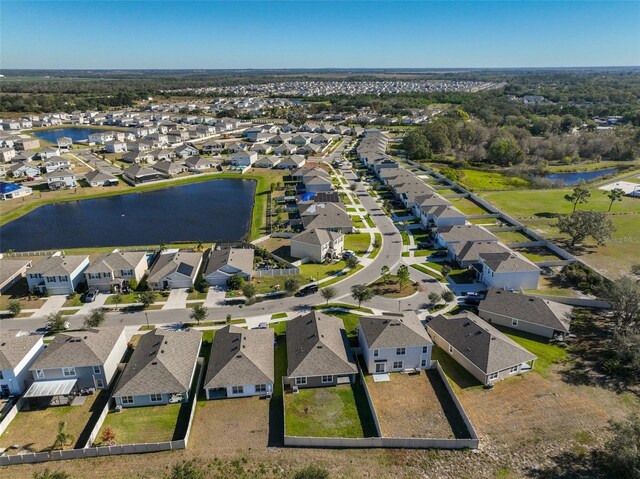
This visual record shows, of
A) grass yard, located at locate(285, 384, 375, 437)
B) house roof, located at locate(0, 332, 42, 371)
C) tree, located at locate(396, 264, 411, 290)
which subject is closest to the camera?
Result: grass yard, located at locate(285, 384, 375, 437)

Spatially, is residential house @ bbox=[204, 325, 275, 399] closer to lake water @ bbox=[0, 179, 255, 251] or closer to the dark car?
the dark car

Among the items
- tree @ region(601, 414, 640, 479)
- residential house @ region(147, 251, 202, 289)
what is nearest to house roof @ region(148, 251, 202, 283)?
residential house @ region(147, 251, 202, 289)

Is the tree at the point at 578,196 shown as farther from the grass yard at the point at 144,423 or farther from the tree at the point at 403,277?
the grass yard at the point at 144,423

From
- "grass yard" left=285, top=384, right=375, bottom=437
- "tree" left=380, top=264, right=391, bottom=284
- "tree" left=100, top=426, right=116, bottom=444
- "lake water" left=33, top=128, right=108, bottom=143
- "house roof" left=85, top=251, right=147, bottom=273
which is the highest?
"lake water" left=33, top=128, right=108, bottom=143

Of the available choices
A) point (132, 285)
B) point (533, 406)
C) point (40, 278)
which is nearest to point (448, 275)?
point (533, 406)

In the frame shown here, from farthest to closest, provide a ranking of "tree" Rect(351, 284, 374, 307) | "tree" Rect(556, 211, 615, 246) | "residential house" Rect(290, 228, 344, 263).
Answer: "tree" Rect(556, 211, 615, 246), "residential house" Rect(290, 228, 344, 263), "tree" Rect(351, 284, 374, 307)

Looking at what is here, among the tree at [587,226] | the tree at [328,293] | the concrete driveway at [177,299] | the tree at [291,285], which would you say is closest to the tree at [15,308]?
the concrete driveway at [177,299]

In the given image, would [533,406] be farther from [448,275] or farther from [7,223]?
[7,223]

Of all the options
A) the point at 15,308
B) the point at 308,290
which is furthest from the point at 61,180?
the point at 308,290
